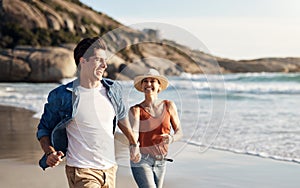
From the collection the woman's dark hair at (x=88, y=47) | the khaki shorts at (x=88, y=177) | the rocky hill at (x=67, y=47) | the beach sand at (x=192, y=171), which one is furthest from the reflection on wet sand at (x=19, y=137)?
the woman's dark hair at (x=88, y=47)

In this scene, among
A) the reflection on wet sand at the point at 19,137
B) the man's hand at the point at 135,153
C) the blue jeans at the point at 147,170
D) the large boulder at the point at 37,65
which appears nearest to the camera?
the man's hand at the point at 135,153

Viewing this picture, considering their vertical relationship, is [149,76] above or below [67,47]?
above

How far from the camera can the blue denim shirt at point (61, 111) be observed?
304 centimetres

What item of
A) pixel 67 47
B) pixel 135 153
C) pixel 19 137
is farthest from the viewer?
pixel 67 47

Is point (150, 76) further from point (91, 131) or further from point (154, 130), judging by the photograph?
point (91, 131)

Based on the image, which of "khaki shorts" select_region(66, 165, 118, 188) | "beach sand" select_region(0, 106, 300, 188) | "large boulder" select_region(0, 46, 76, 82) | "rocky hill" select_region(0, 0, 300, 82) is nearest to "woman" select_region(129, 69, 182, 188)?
"rocky hill" select_region(0, 0, 300, 82)

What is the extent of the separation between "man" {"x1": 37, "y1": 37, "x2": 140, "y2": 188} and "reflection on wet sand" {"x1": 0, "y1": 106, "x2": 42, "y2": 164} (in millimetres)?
4398

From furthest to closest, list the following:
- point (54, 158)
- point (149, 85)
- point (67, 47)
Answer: point (67, 47) → point (149, 85) → point (54, 158)

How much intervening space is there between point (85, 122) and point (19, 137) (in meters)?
7.00

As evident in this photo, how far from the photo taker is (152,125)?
136 inches

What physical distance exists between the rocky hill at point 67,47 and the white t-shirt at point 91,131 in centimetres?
19

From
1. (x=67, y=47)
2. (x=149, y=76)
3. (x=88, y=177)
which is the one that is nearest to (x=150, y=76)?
(x=149, y=76)

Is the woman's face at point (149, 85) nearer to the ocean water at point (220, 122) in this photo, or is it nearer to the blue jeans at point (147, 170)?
the ocean water at point (220, 122)

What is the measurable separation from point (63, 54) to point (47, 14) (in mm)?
17051
